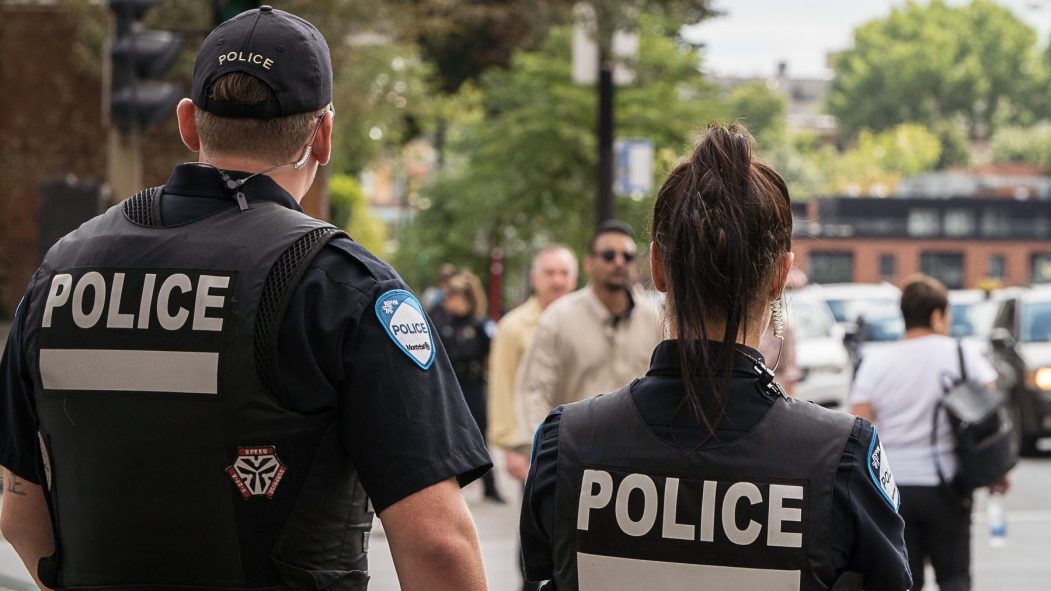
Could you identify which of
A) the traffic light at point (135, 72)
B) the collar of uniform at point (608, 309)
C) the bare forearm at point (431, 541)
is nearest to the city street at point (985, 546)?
the collar of uniform at point (608, 309)

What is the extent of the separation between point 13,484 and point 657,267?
1178 mm

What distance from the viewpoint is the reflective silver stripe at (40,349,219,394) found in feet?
8.31

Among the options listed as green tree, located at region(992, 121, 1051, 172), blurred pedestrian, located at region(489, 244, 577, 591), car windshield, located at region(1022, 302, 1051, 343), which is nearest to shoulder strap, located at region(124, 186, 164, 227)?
blurred pedestrian, located at region(489, 244, 577, 591)

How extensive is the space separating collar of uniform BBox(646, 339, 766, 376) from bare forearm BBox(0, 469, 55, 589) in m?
1.08

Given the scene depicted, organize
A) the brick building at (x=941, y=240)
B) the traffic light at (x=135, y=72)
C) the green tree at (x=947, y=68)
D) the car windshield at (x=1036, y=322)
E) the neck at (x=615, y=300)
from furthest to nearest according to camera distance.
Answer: the green tree at (x=947, y=68) → the brick building at (x=941, y=240) → the car windshield at (x=1036, y=322) → the traffic light at (x=135, y=72) → the neck at (x=615, y=300)

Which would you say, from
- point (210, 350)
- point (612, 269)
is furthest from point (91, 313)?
point (612, 269)

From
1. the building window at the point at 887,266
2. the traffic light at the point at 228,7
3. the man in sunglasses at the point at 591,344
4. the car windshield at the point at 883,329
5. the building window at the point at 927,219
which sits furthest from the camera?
the building window at the point at 927,219

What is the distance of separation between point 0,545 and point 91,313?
2136 mm

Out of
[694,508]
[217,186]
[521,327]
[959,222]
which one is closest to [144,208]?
[217,186]

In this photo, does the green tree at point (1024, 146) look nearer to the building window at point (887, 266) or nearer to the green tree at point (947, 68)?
the green tree at point (947, 68)

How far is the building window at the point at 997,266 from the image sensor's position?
7931 cm

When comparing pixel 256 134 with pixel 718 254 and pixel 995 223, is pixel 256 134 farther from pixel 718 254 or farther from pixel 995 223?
pixel 995 223

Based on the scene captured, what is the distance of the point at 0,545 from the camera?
450 cm

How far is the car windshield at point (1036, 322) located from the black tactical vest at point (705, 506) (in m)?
16.2
